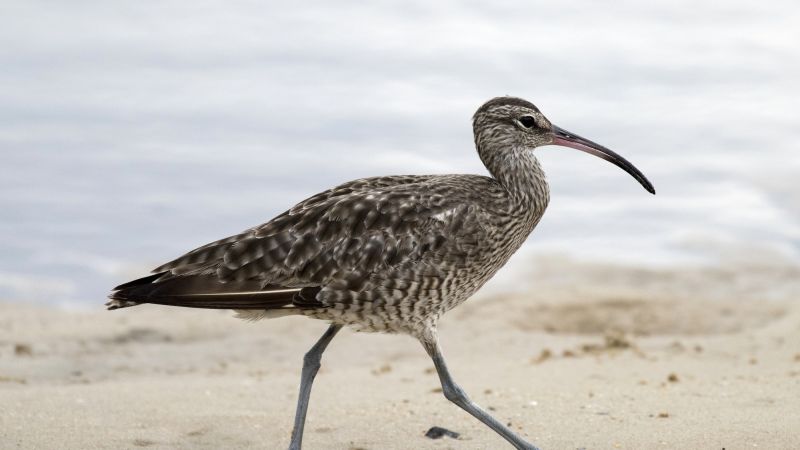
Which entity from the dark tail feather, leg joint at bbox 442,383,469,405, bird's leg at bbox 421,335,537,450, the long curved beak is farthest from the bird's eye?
the dark tail feather

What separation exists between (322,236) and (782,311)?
370 inches

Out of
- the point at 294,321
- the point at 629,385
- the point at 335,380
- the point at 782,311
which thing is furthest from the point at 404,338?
the point at 782,311

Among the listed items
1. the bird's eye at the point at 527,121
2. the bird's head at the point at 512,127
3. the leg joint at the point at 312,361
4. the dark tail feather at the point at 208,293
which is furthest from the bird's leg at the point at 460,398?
the bird's eye at the point at 527,121

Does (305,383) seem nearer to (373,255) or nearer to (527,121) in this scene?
(373,255)

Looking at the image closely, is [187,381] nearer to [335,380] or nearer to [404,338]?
[335,380]

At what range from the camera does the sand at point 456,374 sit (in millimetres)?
9453

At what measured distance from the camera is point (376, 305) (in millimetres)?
8078

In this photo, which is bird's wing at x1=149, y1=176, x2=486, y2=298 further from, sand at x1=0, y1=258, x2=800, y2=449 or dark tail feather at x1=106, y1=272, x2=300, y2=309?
sand at x1=0, y1=258, x2=800, y2=449

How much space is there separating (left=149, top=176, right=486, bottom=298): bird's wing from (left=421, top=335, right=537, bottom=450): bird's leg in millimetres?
616

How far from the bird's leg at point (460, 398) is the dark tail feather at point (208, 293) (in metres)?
0.97

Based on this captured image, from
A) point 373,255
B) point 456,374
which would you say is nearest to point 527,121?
point 373,255

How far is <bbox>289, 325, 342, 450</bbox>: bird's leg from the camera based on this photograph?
28.1 feet

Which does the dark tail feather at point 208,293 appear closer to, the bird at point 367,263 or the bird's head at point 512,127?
the bird at point 367,263

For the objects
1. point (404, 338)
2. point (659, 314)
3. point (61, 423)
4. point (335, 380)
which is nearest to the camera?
point (61, 423)
